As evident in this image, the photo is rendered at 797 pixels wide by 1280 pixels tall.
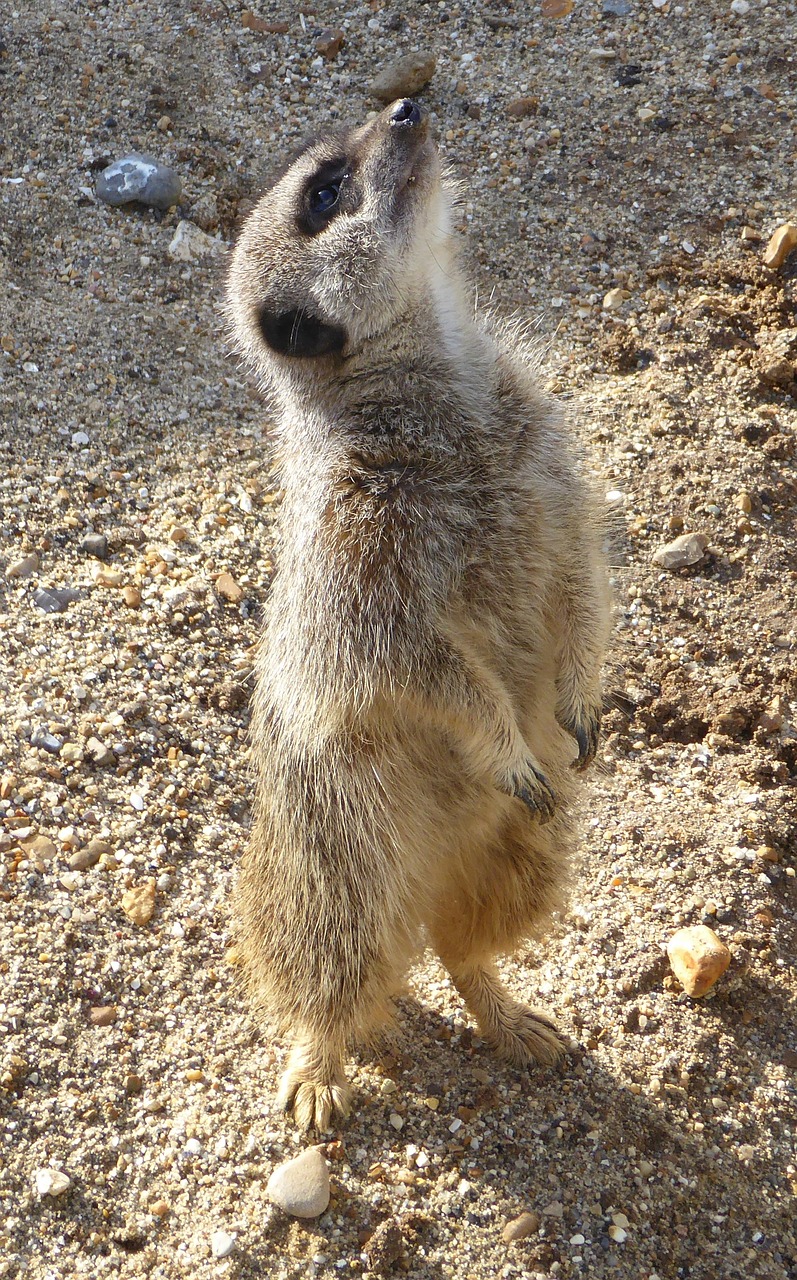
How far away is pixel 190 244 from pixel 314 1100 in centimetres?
301

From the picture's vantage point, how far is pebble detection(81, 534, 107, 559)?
142 inches

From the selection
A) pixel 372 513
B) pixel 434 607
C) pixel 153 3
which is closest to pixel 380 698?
pixel 434 607

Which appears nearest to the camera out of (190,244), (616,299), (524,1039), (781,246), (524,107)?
(524,1039)

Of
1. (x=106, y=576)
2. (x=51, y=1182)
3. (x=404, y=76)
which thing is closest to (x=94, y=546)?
(x=106, y=576)

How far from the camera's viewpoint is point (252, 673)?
133 inches

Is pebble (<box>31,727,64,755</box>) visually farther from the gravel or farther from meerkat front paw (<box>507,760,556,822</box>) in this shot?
meerkat front paw (<box>507,760,556,822</box>)

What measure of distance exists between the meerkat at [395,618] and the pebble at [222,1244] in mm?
314

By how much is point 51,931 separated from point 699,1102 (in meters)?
1.65

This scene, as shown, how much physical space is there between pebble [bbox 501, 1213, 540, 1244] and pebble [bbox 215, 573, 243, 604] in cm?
192

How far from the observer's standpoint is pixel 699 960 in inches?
Answer: 114

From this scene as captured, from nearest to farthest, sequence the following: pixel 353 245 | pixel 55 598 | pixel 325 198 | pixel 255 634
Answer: pixel 353 245 → pixel 325 198 → pixel 55 598 → pixel 255 634

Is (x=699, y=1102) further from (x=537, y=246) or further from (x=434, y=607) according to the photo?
(x=537, y=246)

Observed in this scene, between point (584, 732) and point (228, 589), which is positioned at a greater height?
point (584, 732)

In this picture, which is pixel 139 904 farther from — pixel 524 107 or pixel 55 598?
pixel 524 107
